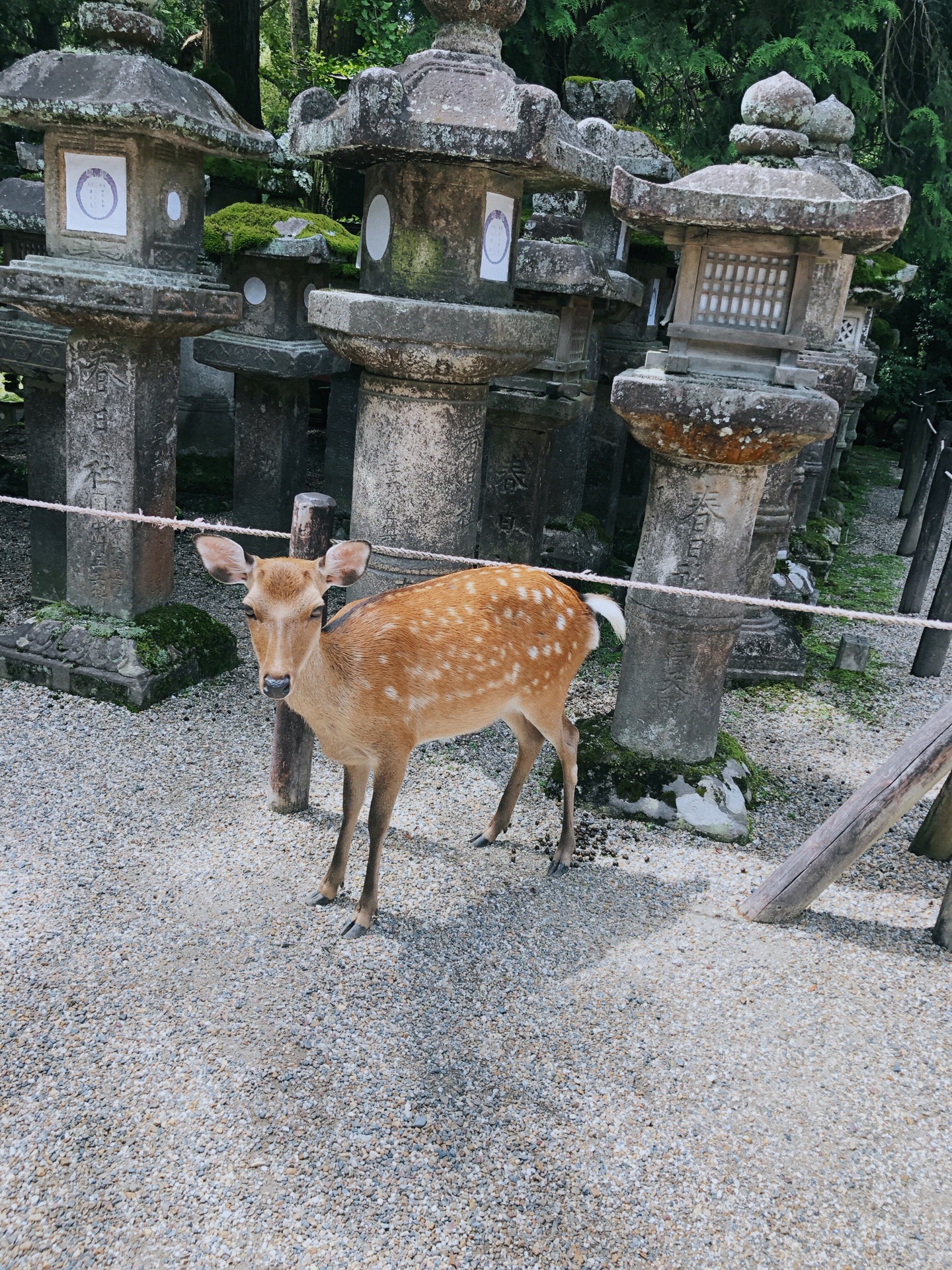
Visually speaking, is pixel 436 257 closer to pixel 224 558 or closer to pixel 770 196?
pixel 770 196

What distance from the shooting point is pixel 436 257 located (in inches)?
185

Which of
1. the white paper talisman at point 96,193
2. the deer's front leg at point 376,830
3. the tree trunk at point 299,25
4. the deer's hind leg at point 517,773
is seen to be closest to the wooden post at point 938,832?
the deer's hind leg at point 517,773

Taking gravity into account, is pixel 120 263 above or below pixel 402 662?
above

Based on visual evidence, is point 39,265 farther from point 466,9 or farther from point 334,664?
point 334,664

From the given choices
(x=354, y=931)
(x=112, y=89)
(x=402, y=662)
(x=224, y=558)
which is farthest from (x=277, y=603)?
(x=112, y=89)

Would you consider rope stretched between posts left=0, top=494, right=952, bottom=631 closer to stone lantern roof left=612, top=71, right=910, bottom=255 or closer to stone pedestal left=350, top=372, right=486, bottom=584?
stone pedestal left=350, top=372, right=486, bottom=584

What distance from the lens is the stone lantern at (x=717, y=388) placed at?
13.0ft

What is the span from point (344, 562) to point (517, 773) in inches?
53.3

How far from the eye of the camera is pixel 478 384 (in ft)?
16.3

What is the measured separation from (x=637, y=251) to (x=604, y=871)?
5944 millimetres

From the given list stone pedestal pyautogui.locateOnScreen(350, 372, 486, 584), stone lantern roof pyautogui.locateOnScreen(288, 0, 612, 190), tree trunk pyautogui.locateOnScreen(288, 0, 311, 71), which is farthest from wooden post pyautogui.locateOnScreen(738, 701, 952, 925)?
tree trunk pyautogui.locateOnScreen(288, 0, 311, 71)

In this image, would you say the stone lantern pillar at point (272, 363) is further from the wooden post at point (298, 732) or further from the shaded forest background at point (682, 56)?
the wooden post at point (298, 732)

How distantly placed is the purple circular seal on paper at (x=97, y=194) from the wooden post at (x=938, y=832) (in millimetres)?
4583

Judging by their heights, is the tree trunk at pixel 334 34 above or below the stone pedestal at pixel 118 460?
above
